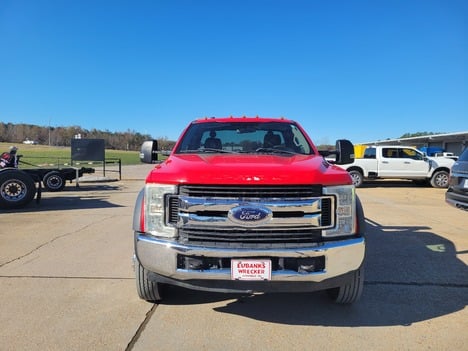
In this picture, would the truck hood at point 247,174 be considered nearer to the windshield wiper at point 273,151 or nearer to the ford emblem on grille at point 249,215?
the ford emblem on grille at point 249,215

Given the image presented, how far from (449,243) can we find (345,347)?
4429 mm

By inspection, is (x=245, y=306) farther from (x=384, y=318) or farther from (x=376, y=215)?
(x=376, y=215)

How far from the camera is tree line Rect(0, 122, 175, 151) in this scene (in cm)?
11709

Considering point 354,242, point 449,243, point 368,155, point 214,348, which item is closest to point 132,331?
point 214,348

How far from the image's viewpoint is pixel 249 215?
3182mm

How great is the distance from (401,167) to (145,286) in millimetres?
16668

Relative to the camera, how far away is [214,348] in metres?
3.12

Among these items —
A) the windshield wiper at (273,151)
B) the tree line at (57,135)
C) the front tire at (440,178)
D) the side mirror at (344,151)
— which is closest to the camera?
the windshield wiper at (273,151)

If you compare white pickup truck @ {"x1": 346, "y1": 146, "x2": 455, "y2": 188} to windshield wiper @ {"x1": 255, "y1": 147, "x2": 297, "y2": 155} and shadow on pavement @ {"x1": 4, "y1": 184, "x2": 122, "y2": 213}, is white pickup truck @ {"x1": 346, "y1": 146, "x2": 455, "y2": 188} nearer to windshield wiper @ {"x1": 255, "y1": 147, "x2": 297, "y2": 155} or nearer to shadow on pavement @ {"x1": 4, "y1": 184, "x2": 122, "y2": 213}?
shadow on pavement @ {"x1": 4, "y1": 184, "x2": 122, "y2": 213}

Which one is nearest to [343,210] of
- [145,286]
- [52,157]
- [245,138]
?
[145,286]

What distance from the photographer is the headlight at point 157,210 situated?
10.8 feet

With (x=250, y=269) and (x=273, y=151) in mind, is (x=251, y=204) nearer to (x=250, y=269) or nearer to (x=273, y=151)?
(x=250, y=269)

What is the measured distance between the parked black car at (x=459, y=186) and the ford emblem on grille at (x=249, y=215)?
4.32 meters

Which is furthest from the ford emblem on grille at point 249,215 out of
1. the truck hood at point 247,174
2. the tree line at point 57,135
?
the tree line at point 57,135
